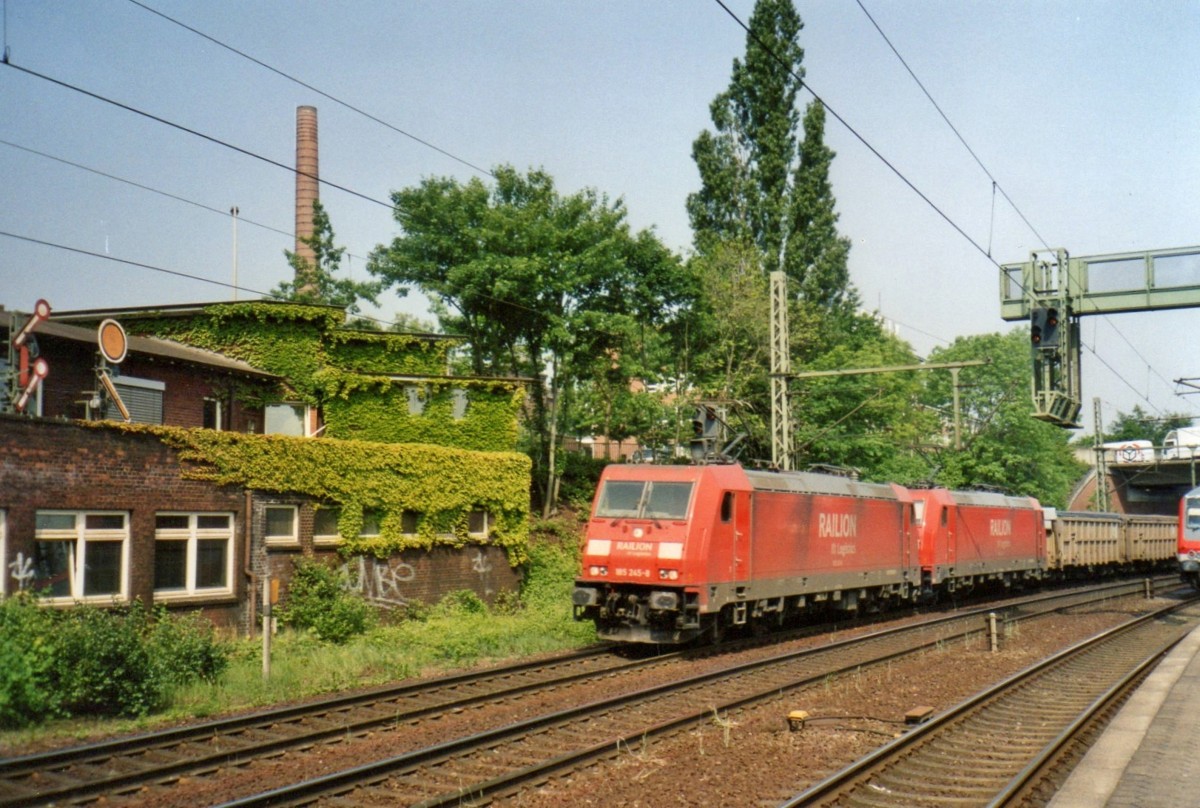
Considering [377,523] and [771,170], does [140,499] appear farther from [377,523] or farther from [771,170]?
→ [771,170]

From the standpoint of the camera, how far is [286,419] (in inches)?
1062

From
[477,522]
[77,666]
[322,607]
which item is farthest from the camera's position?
[477,522]

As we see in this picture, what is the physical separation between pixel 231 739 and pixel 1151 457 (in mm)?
62738

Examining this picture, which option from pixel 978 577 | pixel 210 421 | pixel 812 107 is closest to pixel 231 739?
pixel 210 421

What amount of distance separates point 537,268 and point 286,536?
42.0 ft

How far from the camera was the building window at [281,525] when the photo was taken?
795 inches

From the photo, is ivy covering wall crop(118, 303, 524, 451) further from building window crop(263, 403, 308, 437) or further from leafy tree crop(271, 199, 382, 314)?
leafy tree crop(271, 199, 382, 314)

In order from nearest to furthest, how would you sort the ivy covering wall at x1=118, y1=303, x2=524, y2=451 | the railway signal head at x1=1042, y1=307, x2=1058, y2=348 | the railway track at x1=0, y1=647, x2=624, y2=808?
the railway track at x1=0, y1=647, x2=624, y2=808
the railway signal head at x1=1042, y1=307, x2=1058, y2=348
the ivy covering wall at x1=118, y1=303, x2=524, y2=451

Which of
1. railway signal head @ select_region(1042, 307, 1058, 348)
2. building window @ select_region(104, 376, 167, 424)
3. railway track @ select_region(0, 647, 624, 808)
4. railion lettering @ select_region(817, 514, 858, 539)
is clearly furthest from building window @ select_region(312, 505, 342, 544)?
railway signal head @ select_region(1042, 307, 1058, 348)

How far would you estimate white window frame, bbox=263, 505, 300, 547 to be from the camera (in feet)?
65.6

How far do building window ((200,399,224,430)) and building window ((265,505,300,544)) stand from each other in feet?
19.0

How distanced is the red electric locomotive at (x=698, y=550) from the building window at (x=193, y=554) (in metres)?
6.58

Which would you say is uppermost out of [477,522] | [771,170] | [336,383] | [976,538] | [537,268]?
[771,170]

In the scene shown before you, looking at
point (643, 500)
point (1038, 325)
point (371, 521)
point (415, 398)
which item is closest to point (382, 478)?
point (371, 521)
